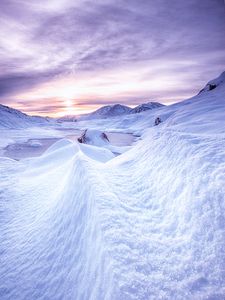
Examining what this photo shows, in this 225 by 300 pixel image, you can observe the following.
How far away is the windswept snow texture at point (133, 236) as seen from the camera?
6.74ft

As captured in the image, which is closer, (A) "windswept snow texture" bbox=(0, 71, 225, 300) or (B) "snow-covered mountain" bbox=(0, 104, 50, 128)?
(A) "windswept snow texture" bbox=(0, 71, 225, 300)

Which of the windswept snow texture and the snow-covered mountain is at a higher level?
the snow-covered mountain

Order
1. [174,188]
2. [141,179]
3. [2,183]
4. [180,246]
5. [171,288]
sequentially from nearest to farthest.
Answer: [171,288] → [180,246] → [174,188] → [141,179] → [2,183]

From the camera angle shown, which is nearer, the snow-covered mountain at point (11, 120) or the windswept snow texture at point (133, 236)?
the windswept snow texture at point (133, 236)

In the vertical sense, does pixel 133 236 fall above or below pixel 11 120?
below

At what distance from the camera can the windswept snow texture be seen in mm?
2055

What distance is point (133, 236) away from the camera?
266cm

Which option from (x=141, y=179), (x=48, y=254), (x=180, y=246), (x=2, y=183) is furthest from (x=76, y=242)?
(x=2, y=183)

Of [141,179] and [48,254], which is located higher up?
[141,179]

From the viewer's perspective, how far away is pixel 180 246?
242 cm

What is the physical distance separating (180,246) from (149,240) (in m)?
0.36

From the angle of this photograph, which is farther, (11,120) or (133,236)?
(11,120)

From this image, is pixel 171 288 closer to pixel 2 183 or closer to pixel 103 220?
pixel 103 220

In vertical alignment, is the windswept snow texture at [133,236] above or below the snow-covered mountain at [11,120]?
below
